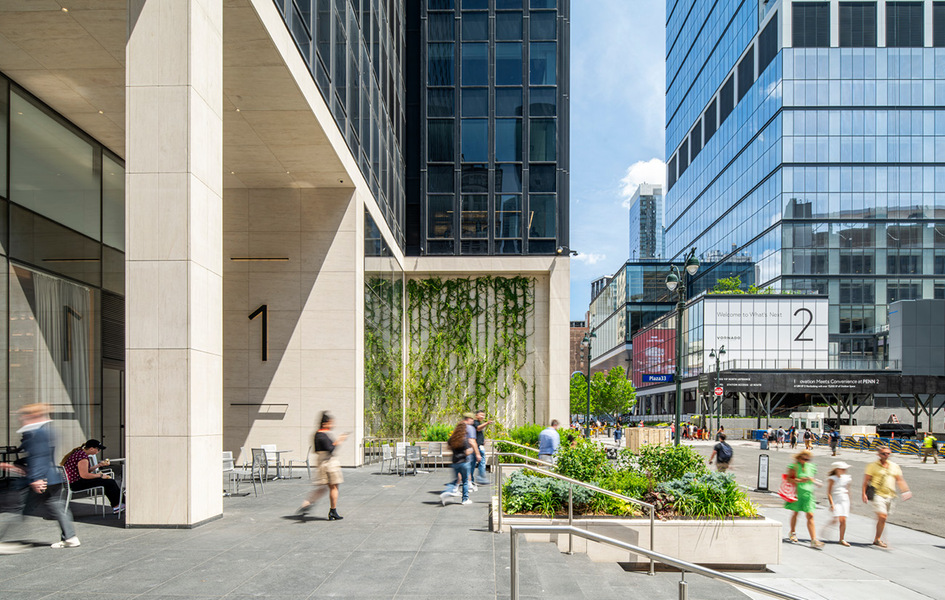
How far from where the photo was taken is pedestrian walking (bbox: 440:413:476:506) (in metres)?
13.6

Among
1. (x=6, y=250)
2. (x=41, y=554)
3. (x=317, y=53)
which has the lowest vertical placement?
(x=41, y=554)

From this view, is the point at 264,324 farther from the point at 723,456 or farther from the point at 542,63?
the point at 542,63

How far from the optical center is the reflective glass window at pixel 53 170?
14.4 metres

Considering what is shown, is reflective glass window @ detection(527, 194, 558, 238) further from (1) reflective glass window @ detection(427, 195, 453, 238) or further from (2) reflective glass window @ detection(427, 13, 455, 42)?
(2) reflective glass window @ detection(427, 13, 455, 42)

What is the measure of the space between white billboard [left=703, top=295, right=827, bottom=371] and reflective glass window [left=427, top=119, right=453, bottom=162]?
142 ft

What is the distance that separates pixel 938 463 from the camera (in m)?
35.8

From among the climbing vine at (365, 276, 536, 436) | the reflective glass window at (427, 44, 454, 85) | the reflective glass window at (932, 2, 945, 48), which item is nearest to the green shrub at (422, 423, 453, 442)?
the climbing vine at (365, 276, 536, 436)

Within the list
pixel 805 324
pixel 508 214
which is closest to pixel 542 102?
pixel 508 214

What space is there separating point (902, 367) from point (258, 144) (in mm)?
60714

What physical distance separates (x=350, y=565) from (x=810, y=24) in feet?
266

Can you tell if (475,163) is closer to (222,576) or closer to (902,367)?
(222,576)

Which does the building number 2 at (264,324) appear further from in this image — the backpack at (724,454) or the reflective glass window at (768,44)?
the reflective glass window at (768,44)

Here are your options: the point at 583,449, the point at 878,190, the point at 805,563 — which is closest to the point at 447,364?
the point at 583,449

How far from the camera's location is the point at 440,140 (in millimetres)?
32062
